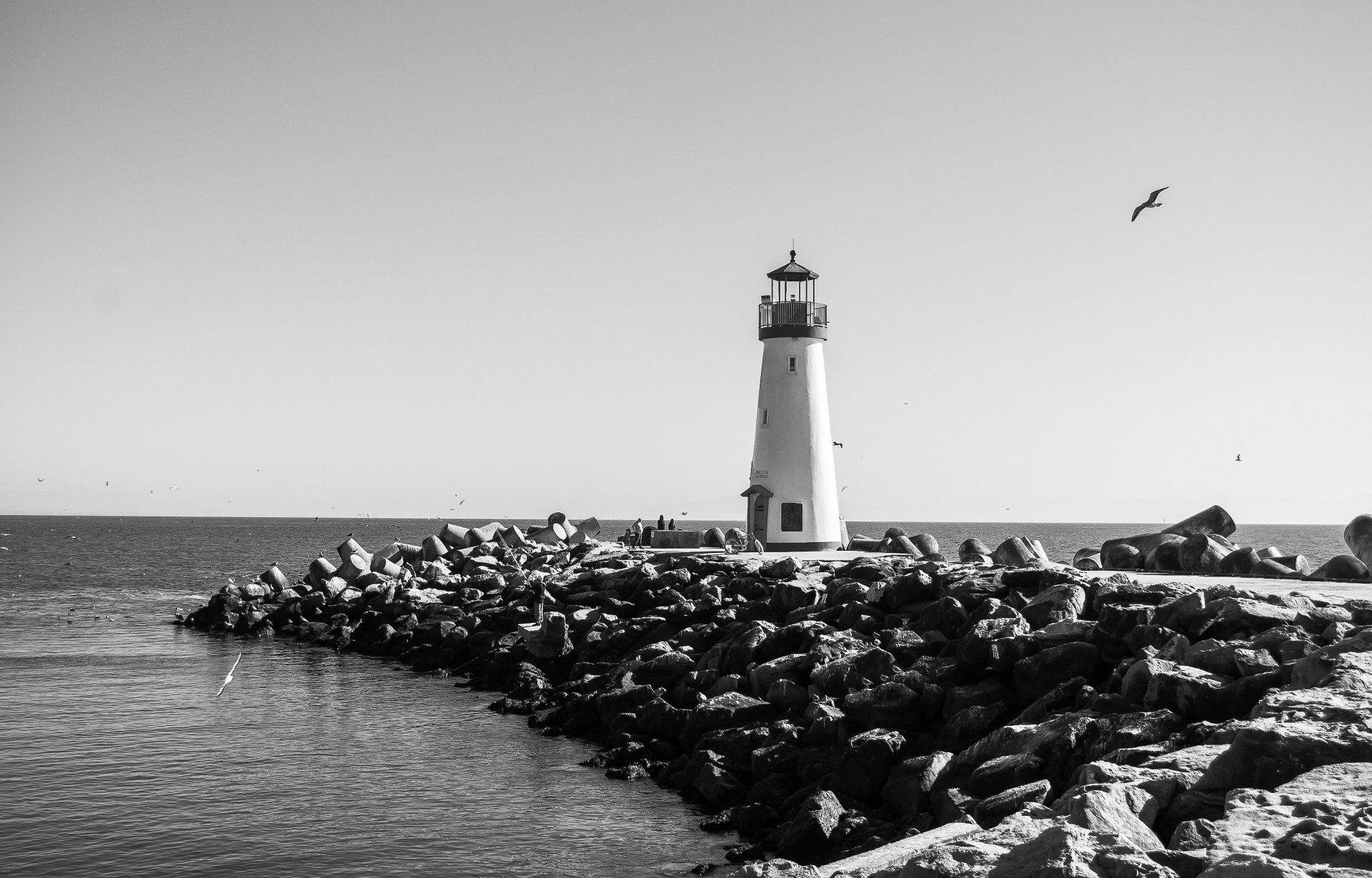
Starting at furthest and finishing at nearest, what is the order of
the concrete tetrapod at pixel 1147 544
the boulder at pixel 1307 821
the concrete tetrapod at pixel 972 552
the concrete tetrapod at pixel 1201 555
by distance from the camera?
the concrete tetrapod at pixel 972 552 → the concrete tetrapod at pixel 1147 544 → the concrete tetrapod at pixel 1201 555 → the boulder at pixel 1307 821

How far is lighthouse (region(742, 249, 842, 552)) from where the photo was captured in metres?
35.6

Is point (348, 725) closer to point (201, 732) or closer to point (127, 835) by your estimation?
point (201, 732)

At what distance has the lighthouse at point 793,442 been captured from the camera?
35562 mm

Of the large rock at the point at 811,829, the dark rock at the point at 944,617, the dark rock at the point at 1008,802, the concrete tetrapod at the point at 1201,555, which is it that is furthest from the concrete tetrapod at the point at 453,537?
the dark rock at the point at 1008,802

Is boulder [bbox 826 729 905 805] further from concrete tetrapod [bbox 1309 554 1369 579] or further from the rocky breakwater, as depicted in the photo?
concrete tetrapod [bbox 1309 554 1369 579]

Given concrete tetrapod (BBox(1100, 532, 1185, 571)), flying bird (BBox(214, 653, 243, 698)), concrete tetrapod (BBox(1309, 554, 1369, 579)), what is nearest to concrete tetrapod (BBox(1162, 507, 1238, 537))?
concrete tetrapod (BBox(1100, 532, 1185, 571))

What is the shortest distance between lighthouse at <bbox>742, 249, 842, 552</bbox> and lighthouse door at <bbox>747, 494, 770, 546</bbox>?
0.08ft

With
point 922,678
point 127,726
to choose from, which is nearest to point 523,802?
point 922,678

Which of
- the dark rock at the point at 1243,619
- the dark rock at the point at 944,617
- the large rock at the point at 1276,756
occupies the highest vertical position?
the dark rock at the point at 1243,619

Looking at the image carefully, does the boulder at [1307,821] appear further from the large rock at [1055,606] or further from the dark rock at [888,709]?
the large rock at [1055,606]

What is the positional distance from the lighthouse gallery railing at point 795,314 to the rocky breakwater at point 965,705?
32.6ft

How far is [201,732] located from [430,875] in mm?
10403

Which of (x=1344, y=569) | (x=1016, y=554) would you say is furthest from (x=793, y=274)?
(x=1344, y=569)

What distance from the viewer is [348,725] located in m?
22.6
